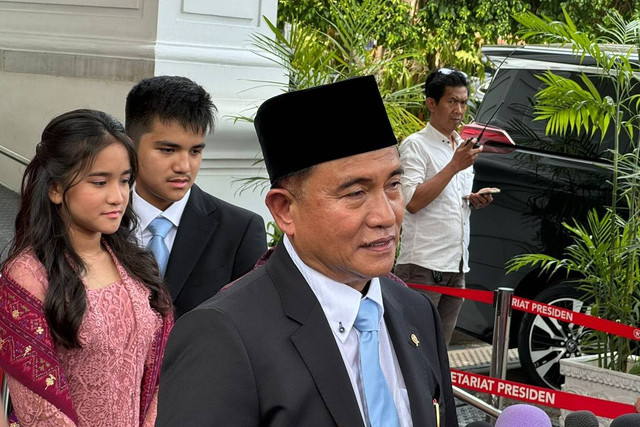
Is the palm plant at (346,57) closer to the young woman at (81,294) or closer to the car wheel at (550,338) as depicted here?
the car wheel at (550,338)

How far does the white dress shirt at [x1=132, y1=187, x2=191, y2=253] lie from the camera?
361 centimetres

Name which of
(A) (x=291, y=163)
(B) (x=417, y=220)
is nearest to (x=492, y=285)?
(B) (x=417, y=220)

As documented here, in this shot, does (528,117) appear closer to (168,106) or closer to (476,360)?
(476,360)

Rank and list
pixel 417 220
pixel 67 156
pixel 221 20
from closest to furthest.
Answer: pixel 67 156 → pixel 221 20 → pixel 417 220

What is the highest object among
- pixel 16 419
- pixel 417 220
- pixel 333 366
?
pixel 333 366

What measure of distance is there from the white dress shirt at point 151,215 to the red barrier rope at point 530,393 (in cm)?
241

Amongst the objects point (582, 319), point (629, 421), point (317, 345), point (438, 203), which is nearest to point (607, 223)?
point (582, 319)

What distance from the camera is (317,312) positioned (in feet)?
6.42

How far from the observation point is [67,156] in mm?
3314

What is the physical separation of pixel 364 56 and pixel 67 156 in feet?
15.6

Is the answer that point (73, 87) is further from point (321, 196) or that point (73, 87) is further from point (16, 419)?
point (321, 196)

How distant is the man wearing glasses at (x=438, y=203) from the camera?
257 inches

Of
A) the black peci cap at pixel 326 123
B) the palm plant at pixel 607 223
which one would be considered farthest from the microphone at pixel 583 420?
the palm plant at pixel 607 223

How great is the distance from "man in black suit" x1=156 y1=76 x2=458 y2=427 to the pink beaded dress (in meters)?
1.23
